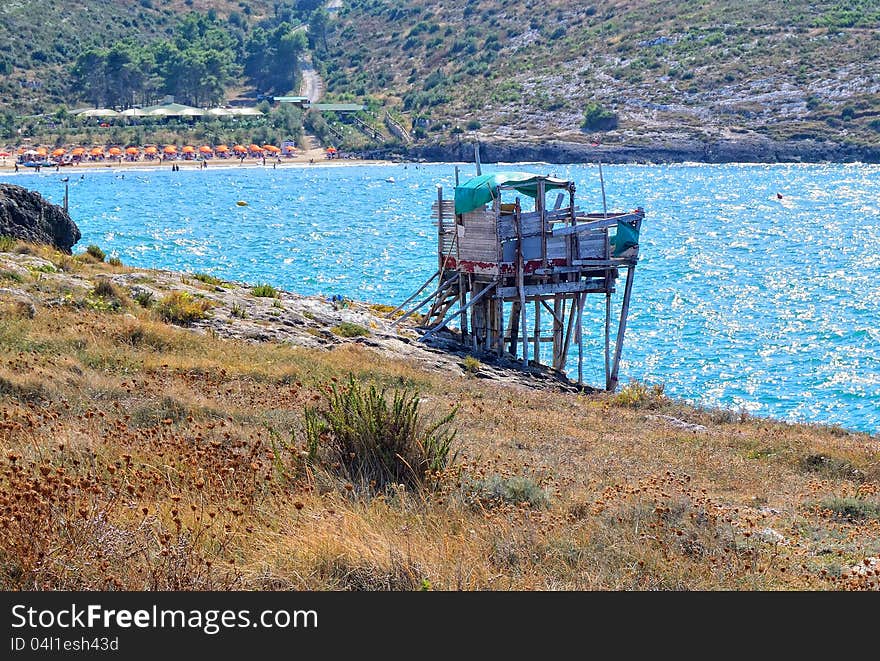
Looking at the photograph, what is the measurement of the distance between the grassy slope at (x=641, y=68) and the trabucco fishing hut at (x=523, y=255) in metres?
95.8

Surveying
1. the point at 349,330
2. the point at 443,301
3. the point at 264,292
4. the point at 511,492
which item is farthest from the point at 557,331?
the point at 511,492

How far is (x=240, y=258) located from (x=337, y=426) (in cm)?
4238

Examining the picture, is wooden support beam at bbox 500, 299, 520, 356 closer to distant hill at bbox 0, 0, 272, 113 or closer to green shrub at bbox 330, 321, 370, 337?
green shrub at bbox 330, 321, 370, 337

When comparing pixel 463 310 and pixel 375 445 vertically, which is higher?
pixel 375 445

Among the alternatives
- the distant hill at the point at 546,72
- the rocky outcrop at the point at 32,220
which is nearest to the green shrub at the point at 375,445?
the rocky outcrop at the point at 32,220

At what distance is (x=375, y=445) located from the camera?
8.21 m

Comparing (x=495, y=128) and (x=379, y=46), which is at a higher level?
(x=379, y=46)

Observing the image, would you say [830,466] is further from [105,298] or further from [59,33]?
[59,33]

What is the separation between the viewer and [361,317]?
933 inches

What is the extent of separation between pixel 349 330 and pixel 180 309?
12.1 feet

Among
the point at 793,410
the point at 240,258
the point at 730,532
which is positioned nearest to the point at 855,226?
the point at 240,258

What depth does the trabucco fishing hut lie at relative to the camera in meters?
21.5

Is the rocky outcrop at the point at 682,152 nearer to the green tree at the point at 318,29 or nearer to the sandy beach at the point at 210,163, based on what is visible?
the sandy beach at the point at 210,163

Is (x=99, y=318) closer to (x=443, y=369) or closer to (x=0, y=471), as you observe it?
(x=443, y=369)
